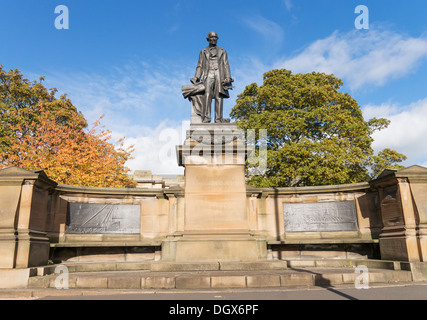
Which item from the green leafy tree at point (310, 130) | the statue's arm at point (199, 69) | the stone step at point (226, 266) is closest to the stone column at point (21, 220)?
the stone step at point (226, 266)

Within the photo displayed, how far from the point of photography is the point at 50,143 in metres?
26.3

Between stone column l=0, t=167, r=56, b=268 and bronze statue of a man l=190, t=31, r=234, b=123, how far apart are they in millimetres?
5690

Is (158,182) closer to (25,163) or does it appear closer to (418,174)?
(25,163)

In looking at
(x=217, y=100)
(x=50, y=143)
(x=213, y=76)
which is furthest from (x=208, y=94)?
(x=50, y=143)

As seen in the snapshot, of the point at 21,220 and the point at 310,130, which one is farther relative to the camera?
the point at 310,130

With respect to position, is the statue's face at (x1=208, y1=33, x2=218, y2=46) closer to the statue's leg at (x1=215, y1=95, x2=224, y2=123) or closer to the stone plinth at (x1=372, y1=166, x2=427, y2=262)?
the statue's leg at (x1=215, y1=95, x2=224, y2=123)

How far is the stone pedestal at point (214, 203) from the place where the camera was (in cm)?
895

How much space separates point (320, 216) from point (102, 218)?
7.82 meters

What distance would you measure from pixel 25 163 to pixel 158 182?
798 inches

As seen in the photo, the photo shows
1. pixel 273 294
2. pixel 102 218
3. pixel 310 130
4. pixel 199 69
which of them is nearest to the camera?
pixel 273 294

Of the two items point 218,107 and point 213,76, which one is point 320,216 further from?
point 213,76
